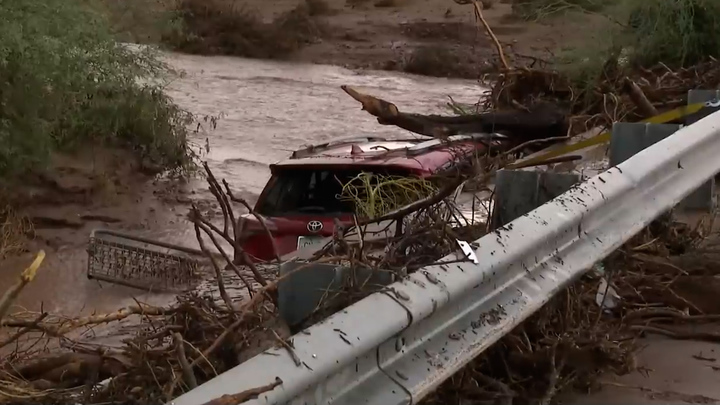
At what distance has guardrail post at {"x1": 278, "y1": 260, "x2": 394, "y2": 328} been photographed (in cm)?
253

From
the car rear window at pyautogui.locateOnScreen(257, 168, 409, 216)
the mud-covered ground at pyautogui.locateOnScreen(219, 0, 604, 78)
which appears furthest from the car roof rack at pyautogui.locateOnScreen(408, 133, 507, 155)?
the mud-covered ground at pyautogui.locateOnScreen(219, 0, 604, 78)

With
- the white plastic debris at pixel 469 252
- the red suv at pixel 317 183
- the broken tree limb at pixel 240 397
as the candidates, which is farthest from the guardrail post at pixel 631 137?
the red suv at pixel 317 183

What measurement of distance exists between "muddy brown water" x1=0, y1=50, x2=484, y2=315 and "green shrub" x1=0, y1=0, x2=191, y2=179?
4.85ft

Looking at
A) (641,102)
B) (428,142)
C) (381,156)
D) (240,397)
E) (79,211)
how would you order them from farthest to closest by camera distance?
(79,211) < (428,142) < (381,156) < (641,102) < (240,397)

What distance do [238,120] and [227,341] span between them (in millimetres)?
23520

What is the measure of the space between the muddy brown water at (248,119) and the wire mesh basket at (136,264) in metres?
0.26

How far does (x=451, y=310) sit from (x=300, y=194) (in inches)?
264

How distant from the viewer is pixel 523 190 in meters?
3.63

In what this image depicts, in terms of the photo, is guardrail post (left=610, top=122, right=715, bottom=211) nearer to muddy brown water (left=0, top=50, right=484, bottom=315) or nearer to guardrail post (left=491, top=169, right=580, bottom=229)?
guardrail post (left=491, top=169, right=580, bottom=229)

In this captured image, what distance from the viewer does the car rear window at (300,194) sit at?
8977mm

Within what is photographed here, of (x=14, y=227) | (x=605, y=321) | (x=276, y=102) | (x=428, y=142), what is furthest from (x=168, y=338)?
(x=276, y=102)

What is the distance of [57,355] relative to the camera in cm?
285

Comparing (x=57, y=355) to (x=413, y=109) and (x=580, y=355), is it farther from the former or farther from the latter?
(x=413, y=109)

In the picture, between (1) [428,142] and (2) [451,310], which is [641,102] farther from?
(2) [451,310]
